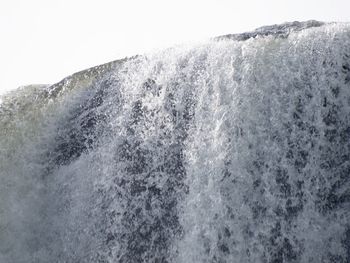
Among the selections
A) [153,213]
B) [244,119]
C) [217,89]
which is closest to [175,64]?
[217,89]

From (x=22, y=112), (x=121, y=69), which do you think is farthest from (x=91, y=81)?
(x=22, y=112)

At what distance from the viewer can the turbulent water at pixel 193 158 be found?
7730mm

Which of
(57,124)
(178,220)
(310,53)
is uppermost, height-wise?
(310,53)

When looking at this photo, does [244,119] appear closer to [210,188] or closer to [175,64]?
[210,188]

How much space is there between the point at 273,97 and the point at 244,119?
476mm

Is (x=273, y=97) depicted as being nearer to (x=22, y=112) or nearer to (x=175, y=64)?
(x=175, y=64)

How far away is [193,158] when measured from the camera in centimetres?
838

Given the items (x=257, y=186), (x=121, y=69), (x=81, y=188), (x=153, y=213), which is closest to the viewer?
(x=257, y=186)

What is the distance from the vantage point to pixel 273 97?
27.2 feet

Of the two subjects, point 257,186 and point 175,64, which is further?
point 175,64

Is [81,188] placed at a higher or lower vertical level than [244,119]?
lower

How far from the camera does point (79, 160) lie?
9.68m

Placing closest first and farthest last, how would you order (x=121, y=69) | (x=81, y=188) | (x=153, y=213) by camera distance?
(x=153, y=213)
(x=81, y=188)
(x=121, y=69)

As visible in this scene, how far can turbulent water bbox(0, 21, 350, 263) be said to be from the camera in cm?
773
